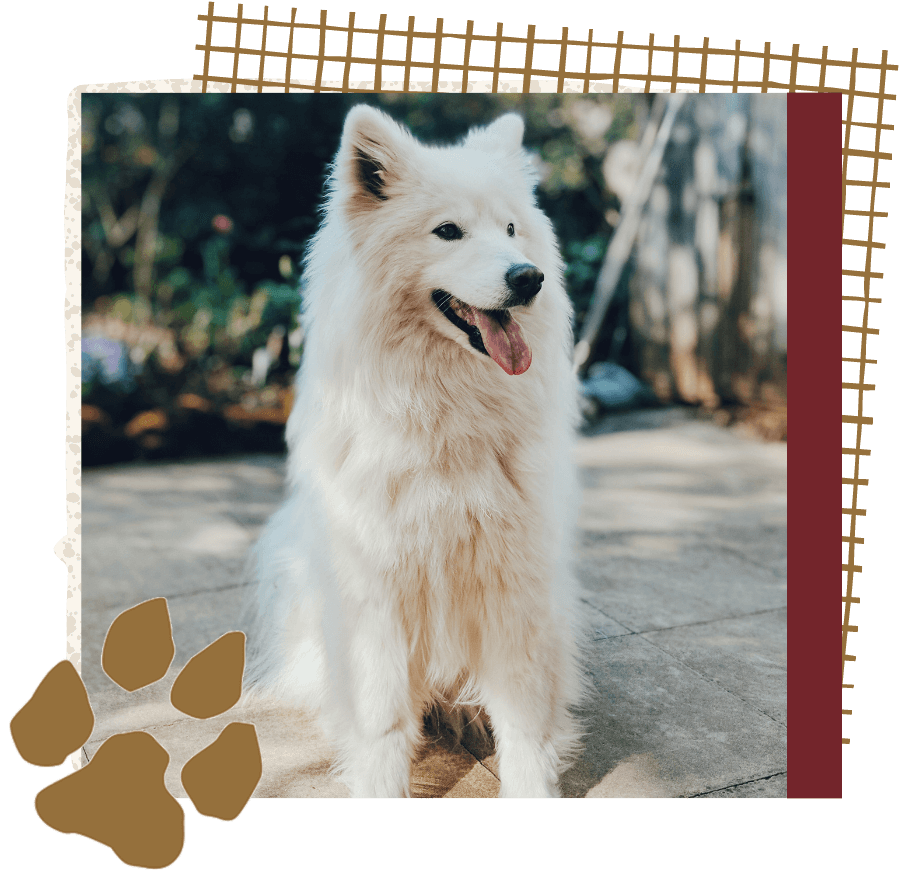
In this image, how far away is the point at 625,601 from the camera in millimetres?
2834

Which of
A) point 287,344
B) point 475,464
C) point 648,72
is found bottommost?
point 475,464

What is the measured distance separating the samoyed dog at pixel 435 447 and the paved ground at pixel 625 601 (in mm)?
168

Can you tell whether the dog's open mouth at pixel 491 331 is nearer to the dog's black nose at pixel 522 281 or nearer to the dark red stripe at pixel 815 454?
the dog's black nose at pixel 522 281

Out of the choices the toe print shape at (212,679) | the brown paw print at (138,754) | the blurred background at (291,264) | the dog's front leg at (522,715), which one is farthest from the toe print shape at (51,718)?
the blurred background at (291,264)

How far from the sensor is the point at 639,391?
5.17 meters

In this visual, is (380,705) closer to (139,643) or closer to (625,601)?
(139,643)

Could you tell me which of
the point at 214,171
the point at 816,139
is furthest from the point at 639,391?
the point at 816,139

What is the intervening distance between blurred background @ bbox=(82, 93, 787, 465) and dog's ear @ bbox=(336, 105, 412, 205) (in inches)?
91.6

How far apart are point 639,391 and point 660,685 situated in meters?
3.10

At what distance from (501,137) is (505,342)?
19.6 inches

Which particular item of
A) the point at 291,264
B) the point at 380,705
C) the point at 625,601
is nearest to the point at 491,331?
the point at 380,705

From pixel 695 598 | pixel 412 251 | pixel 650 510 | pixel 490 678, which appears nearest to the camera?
pixel 412 251

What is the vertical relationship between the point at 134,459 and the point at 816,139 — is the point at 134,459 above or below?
below

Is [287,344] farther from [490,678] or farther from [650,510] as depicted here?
[490,678]
